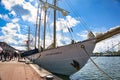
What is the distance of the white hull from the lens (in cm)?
1980

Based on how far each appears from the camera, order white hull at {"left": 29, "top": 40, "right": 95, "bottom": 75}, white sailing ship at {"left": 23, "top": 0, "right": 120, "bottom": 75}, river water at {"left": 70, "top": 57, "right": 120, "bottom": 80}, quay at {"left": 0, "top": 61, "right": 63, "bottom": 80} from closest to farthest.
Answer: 1. quay at {"left": 0, "top": 61, "right": 63, "bottom": 80}
2. white sailing ship at {"left": 23, "top": 0, "right": 120, "bottom": 75}
3. white hull at {"left": 29, "top": 40, "right": 95, "bottom": 75}
4. river water at {"left": 70, "top": 57, "right": 120, "bottom": 80}

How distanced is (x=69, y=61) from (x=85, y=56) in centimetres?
191

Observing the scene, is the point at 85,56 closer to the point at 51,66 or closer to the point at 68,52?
the point at 68,52

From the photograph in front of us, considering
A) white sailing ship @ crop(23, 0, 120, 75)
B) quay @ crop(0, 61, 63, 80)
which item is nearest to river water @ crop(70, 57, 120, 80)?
white sailing ship @ crop(23, 0, 120, 75)

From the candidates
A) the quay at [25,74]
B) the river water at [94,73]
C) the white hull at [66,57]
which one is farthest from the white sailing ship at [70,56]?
the quay at [25,74]

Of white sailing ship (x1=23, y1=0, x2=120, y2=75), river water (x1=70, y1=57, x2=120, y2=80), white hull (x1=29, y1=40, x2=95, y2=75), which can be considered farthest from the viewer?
river water (x1=70, y1=57, x2=120, y2=80)

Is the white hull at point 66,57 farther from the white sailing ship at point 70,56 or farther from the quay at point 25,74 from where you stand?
the quay at point 25,74

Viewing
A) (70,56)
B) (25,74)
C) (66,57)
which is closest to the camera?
(25,74)

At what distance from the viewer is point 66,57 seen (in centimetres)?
2141

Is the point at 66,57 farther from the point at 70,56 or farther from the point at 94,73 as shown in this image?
the point at 94,73

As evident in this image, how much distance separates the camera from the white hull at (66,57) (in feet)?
65.0

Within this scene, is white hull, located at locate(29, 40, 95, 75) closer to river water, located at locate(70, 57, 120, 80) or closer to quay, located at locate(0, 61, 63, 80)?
river water, located at locate(70, 57, 120, 80)

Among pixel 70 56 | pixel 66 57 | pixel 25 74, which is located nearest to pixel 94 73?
pixel 66 57

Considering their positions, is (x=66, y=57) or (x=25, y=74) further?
(x=66, y=57)
